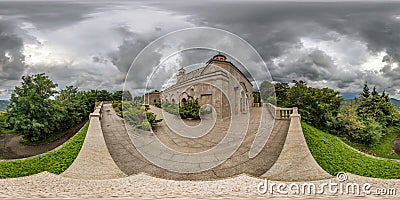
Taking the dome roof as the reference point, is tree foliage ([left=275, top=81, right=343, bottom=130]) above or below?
below

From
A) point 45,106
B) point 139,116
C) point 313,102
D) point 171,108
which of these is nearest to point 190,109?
point 171,108

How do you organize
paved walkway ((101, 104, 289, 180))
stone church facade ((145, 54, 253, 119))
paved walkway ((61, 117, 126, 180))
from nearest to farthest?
stone church facade ((145, 54, 253, 119)), paved walkway ((101, 104, 289, 180)), paved walkway ((61, 117, 126, 180))

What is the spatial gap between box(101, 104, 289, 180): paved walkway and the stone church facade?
276 millimetres

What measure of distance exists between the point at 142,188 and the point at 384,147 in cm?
257

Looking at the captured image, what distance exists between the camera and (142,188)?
7.96 feet

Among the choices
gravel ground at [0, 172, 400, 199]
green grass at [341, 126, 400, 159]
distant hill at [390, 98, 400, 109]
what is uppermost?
distant hill at [390, 98, 400, 109]

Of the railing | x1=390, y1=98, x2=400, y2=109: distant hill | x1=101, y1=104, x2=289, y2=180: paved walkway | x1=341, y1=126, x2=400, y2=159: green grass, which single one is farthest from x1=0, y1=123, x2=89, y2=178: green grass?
x1=390, y1=98, x2=400, y2=109: distant hill

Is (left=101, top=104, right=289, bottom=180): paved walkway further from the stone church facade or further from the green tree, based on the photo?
the green tree

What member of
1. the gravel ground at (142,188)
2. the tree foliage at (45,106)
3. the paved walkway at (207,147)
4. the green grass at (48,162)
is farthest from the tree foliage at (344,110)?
the green grass at (48,162)

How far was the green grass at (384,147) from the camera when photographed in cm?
256

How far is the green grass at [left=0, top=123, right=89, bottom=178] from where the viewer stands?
2789mm

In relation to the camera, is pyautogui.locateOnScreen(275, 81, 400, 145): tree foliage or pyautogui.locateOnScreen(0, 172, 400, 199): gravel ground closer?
pyautogui.locateOnScreen(0, 172, 400, 199): gravel ground

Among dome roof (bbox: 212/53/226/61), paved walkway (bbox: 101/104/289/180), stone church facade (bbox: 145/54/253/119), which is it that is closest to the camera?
stone church facade (bbox: 145/54/253/119)

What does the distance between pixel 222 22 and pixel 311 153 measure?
1.73m
